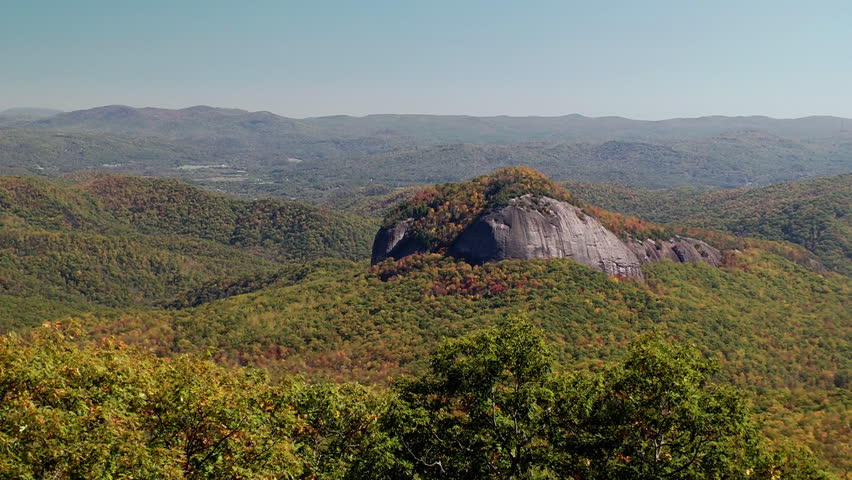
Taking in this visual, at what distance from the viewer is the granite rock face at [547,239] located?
299 feet

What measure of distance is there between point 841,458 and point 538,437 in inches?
1161

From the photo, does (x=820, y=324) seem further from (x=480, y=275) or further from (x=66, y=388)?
(x=66, y=388)

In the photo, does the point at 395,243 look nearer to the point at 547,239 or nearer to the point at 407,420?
the point at 547,239

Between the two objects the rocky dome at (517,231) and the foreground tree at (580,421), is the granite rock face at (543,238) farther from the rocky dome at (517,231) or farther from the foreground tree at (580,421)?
the foreground tree at (580,421)

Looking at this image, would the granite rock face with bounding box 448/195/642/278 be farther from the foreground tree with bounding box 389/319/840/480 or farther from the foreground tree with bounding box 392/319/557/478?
the foreground tree with bounding box 392/319/557/478

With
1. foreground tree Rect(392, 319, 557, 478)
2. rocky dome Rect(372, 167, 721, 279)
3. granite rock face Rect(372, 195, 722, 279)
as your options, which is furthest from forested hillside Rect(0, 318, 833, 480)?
rocky dome Rect(372, 167, 721, 279)

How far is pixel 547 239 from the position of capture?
9181 centimetres

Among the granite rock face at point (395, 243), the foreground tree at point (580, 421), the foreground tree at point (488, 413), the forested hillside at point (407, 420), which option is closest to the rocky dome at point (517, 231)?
the granite rock face at point (395, 243)

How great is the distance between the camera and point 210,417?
18.9 meters

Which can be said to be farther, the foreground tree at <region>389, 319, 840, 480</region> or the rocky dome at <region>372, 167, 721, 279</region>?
the rocky dome at <region>372, 167, 721, 279</region>

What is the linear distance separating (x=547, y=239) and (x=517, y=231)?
590 centimetres

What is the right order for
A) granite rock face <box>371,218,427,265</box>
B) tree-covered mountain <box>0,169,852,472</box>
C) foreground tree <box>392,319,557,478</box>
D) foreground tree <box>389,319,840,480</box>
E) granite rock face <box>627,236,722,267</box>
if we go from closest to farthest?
foreground tree <box>389,319,840,480</box> → foreground tree <box>392,319,557,478</box> → tree-covered mountain <box>0,169,852,472</box> → granite rock face <box>627,236,722,267</box> → granite rock face <box>371,218,427,265</box>

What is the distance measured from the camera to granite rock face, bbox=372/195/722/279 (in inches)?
3593

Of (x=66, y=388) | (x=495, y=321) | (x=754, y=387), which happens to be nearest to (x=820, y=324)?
(x=754, y=387)
